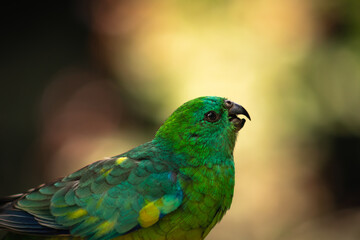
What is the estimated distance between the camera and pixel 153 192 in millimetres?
2855

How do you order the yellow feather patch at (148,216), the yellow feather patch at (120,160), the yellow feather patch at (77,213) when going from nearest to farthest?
the yellow feather patch at (148,216)
the yellow feather patch at (77,213)
the yellow feather patch at (120,160)

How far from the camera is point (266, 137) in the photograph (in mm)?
6191

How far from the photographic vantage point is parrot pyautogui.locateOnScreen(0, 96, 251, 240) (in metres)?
2.77

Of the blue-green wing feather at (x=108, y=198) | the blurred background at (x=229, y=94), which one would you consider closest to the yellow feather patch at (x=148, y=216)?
the blue-green wing feather at (x=108, y=198)

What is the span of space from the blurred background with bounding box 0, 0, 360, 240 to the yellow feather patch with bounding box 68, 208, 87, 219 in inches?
134

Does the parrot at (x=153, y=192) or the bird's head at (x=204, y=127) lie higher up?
the bird's head at (x=204, y=127)

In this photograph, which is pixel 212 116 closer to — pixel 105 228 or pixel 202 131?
pixel 202 131

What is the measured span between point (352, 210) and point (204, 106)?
4386 millimetres

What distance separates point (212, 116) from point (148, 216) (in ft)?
2.87

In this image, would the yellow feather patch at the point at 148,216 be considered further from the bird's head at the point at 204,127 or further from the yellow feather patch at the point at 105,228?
the bird's head at the point at 204,127

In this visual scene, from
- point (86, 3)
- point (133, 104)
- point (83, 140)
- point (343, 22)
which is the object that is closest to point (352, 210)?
point (343, 22)

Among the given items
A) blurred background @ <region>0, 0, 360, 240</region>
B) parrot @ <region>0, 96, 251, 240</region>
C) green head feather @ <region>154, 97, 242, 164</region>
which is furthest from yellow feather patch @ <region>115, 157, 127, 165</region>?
blurred background @ <region>0, 0, 360, 240</region>

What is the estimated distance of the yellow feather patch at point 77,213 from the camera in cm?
286

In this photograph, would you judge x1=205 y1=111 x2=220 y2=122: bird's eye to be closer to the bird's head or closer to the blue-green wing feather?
the bird's head
